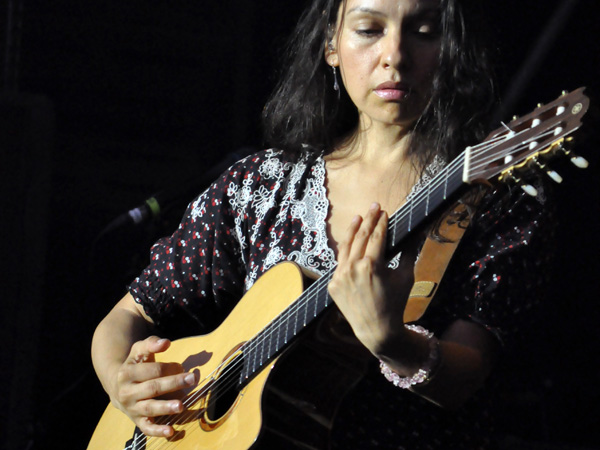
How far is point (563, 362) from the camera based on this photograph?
8.01ft

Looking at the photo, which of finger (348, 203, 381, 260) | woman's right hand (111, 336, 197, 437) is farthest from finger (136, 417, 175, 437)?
finger (348, 203, 381, 260)

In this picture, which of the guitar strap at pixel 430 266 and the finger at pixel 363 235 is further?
the guitar strap at pixel 430 266

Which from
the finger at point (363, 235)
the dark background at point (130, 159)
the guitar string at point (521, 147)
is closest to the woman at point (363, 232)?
the finger at point (363, 235)

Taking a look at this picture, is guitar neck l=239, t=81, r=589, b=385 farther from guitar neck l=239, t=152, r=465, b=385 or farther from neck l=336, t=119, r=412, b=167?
neck l=336, t=119, r=412, b=167

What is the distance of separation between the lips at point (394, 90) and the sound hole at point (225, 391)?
2.06ft

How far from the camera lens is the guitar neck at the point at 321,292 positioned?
4.27 feet

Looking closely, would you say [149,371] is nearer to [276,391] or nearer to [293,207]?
[276,391]

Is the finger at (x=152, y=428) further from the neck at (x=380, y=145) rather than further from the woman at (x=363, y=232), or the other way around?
the neck at (x=380, y=145)

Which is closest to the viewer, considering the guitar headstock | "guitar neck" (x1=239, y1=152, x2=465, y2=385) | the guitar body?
the guitar headstock

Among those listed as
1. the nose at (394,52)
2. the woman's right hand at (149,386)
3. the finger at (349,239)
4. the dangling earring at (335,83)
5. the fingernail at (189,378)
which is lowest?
the woman's right hand at (149,386)

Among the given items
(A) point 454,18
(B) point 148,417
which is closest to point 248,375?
(B) point 148,417

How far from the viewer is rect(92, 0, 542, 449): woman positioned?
1397 mm

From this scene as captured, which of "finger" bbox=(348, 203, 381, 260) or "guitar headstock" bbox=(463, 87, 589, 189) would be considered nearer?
"guitar headstock" bbox=(463, 87, 589, 189)

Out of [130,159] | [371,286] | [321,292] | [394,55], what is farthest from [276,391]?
[130,159]
